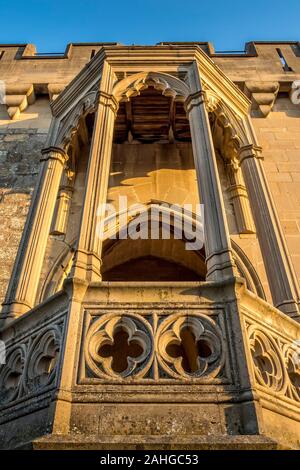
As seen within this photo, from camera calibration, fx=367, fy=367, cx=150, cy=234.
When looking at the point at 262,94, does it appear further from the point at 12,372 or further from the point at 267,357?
the point at 12,372

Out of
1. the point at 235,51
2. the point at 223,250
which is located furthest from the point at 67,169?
the point at 235,51

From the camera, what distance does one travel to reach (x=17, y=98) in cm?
780

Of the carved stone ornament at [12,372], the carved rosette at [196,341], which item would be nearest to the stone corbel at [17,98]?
the carved stone ornament at [12,372]

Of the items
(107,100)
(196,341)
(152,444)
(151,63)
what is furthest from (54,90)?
(152,444)

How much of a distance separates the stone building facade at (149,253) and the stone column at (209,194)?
2 centimetres

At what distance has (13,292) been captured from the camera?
386 centimetres

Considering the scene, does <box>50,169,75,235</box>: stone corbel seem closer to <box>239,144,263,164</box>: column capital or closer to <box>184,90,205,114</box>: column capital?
<box>184,90,205,114</box>: column capital

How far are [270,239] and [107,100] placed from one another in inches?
107

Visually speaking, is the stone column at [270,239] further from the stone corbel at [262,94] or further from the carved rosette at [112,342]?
the stone corbel at [262,94]

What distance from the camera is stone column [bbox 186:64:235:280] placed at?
322cm

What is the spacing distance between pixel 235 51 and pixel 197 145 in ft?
20.7

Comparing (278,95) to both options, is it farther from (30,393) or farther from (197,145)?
(30,393)

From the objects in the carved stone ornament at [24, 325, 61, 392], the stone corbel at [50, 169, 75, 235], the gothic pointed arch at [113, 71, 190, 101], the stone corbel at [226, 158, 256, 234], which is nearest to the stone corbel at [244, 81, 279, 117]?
the stone corbel at [226, 158, 256, 234]

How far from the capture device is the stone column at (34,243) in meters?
3.79
